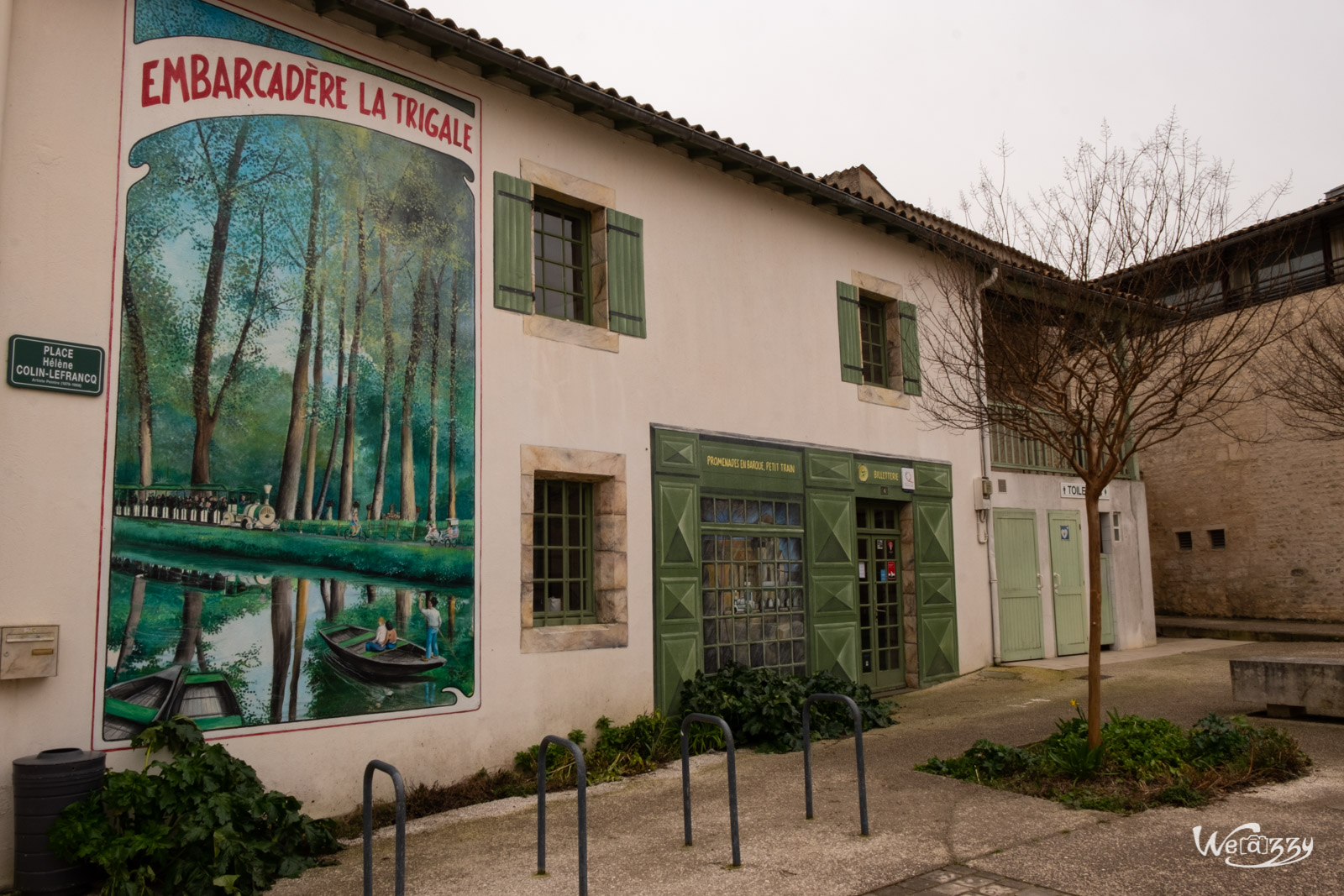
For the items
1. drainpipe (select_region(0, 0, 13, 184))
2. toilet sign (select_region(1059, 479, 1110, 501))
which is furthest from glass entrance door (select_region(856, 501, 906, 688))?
drainpipe (select_region(0, 0, 13, 184))

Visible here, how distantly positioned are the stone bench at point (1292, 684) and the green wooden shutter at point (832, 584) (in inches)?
140

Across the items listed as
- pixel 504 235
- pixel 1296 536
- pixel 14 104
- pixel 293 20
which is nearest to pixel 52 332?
pixel 14 104

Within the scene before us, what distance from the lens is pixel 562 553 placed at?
26.8ft

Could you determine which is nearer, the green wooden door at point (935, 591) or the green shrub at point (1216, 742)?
the green shrub at point (1216, 742)

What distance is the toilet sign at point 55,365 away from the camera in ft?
17.4

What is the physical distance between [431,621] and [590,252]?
11.9ft

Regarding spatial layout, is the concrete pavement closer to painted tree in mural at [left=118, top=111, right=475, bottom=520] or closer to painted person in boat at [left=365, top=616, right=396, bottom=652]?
painted person in boat at [left=365, top=616, right=396, bottom=652]

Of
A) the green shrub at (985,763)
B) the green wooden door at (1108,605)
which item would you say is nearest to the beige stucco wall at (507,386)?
the green shrub at (985,763)

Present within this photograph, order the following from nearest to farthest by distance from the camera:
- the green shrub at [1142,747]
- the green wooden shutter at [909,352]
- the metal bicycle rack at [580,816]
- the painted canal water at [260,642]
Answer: the metal bicycle rack at [580,816] → the painted canal water at [260,642] → the green shrub at [1142,747] → the green wooden shutter at [909,352]

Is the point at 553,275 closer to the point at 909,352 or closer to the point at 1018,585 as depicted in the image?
the point at 909,352

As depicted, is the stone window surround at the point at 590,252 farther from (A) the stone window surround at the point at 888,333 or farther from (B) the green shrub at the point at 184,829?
(B) the green shrub at the point at 184,829

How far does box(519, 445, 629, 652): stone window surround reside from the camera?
7.60 meters

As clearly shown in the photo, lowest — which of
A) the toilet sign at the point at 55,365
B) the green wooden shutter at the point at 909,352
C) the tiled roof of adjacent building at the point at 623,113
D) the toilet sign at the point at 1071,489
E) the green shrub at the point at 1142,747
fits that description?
the green shrub at the point at 1142,747

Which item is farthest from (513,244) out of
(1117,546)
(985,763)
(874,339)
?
(1117,546)
